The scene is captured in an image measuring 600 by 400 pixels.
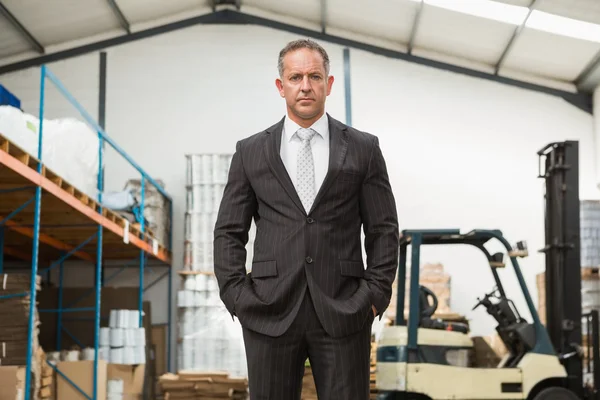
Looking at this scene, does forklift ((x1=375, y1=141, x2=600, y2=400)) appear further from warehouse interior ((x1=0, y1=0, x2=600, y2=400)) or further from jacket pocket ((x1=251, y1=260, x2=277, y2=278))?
jacket pocket ((x1=251, y1=260, x2=277, y2=278))

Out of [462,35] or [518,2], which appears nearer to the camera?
[518,2]

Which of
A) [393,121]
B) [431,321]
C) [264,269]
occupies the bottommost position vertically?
[431,321]

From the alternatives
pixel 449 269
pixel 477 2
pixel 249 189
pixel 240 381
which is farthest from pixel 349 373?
pixel 449 269

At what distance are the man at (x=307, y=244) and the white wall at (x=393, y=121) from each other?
1170 centimetres

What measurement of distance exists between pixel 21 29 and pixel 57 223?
17.5ft

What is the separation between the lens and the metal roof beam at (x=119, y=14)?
1458 cm

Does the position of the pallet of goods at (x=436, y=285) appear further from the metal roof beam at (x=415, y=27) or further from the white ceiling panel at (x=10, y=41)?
the white ceiling panel at (x=10, y=41)

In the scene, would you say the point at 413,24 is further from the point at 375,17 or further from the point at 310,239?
the point at 310,239

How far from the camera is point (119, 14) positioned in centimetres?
1513

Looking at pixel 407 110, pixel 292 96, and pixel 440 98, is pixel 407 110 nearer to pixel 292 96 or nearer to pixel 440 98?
pixel 440 98

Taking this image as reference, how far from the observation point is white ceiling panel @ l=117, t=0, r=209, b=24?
48.9 ft

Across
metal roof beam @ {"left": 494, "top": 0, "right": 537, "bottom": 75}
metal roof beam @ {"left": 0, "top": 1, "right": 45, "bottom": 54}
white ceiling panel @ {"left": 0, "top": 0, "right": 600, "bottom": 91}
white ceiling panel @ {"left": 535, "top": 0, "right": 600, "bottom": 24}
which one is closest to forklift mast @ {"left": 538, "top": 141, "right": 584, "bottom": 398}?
white ceiling panel @ {"left": 535, "top": 0, "right": 600, "bottom": 24}

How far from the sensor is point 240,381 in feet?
39.7

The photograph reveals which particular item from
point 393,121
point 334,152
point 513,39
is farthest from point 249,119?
point 334,152
